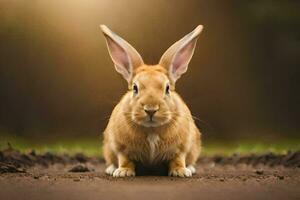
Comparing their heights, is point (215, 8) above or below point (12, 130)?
above

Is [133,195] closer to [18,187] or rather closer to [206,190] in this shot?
[206,190]

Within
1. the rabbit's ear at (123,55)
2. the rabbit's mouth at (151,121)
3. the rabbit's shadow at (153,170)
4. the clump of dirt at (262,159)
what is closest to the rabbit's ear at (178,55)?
the rabbit's ear at (123,55)

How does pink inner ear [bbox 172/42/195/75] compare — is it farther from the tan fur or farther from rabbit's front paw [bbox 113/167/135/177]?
rabbit's front paw [bbox 113/167/135/177]

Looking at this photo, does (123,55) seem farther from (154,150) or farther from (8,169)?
(8,169)

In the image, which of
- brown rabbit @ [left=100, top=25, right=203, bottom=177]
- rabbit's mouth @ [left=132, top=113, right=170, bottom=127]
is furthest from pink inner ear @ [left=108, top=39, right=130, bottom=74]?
rabbit's mouth @ [left=132, top=113, right=170, bottom=127]

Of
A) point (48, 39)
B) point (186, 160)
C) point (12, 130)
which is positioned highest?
point (48, 39)

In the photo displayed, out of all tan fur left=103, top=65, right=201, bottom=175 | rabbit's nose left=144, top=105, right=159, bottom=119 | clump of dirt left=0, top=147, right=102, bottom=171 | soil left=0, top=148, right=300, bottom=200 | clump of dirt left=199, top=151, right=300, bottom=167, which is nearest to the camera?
soil left=0, top=148, right=300, bottom=200

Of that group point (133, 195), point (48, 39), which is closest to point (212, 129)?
point (48, 39)
